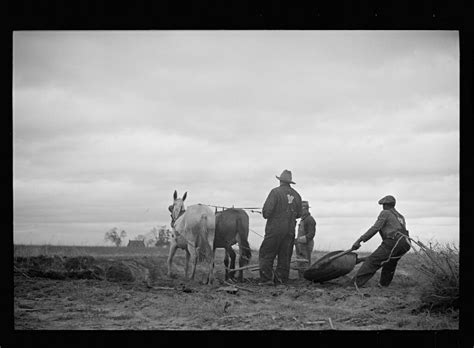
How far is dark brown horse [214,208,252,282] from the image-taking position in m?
13.5

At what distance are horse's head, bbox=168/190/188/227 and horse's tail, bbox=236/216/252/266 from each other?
109cm

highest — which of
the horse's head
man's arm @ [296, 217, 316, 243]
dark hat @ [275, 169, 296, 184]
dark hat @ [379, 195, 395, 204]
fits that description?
dark hat @ [275, 169, 296, 184]

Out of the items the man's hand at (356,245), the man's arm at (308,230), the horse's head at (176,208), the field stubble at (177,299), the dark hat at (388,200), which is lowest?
the field stubble at (177,299)

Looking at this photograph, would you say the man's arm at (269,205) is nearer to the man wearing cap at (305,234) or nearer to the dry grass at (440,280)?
the man wearing cap at (305,234)

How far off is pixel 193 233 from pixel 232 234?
72 cm

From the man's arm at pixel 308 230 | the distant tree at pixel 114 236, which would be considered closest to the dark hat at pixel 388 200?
the man's arm at pixel 308 230

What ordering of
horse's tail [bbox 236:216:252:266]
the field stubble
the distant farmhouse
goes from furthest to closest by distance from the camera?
horse's tail [bbox 236:216:252:266]
the distant farmhouse
the field stubble

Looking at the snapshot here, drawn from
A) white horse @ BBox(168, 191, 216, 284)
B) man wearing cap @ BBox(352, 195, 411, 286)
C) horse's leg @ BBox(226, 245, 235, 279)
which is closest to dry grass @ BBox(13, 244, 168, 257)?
white horse @ BBox(168, 191, 216, 284)

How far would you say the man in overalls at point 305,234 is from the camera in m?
13.5

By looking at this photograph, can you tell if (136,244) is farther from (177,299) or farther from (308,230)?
(308,230)

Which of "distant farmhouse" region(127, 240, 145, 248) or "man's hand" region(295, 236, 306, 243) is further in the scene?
"man's hand" region(295, 236, 306, 243)

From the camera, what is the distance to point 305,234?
13.5 meters

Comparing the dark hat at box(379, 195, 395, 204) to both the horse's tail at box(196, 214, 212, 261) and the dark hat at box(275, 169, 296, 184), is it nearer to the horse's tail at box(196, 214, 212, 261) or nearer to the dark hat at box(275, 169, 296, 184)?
the dark hat at box(275, 169, 296, 184)

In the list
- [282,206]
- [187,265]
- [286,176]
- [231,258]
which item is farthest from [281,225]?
[187,265]
